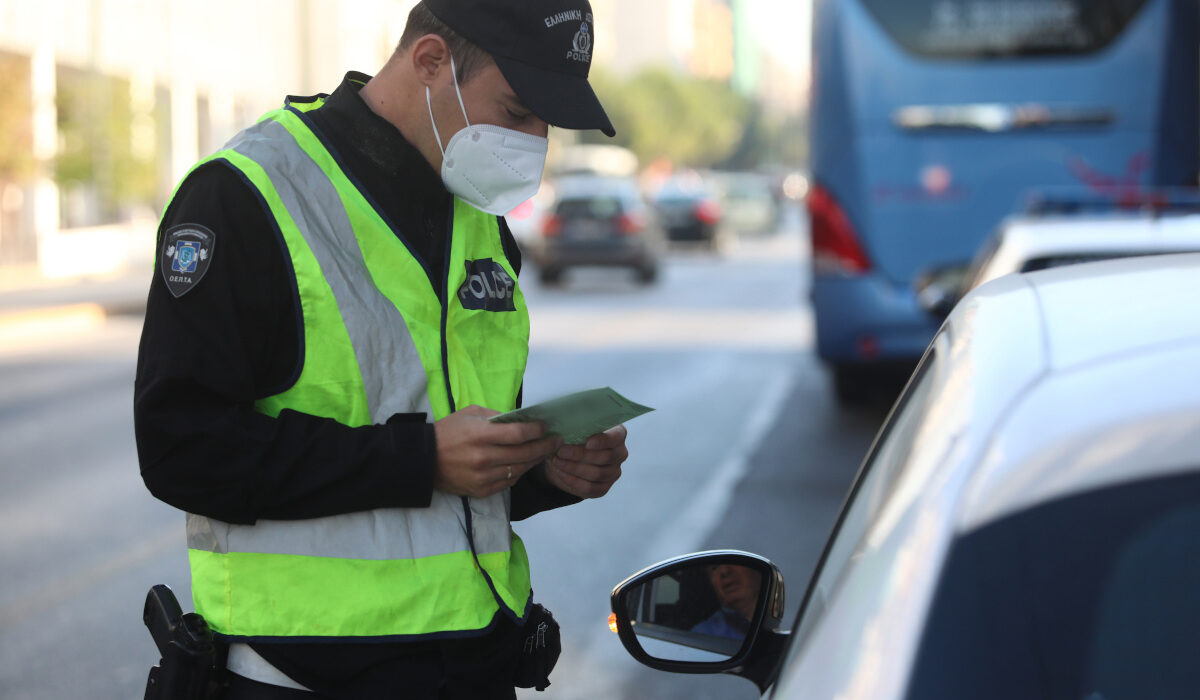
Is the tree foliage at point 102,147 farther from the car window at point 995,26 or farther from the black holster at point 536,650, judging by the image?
the black holster at point 536,650

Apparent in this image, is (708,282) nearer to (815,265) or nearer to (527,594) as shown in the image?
(815,265)

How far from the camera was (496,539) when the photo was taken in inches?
87.7

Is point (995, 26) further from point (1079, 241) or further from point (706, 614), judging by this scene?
point (706, 614)

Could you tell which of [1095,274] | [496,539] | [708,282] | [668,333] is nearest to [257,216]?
[496,539]

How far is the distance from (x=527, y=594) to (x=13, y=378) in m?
12.6

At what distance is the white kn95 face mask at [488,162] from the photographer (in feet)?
7.74

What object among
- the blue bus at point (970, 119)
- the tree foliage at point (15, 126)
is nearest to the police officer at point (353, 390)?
the blue bus at point (970, 119)

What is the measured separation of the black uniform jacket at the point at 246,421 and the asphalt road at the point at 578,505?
9.76ft

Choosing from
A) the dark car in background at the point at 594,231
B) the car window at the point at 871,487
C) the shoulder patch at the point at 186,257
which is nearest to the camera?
the car window at the point at 871,487

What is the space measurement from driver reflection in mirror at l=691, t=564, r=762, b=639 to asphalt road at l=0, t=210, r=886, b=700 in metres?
2.86

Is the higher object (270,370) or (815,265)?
(270,370)

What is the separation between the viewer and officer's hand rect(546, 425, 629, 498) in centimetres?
239

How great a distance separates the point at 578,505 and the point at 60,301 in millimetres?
14458

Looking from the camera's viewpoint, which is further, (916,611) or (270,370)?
(270,370)
